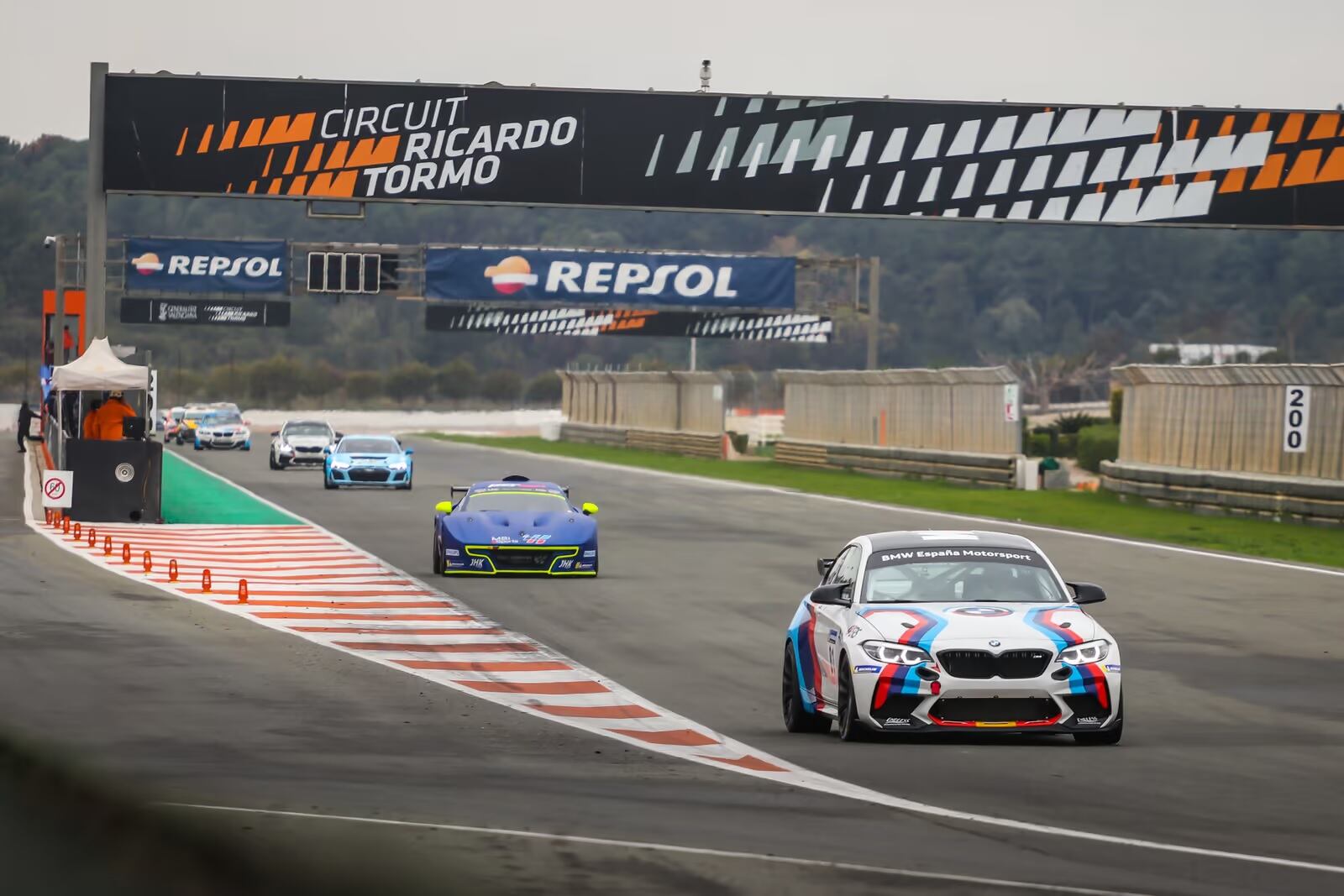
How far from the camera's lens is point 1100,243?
6801 inches

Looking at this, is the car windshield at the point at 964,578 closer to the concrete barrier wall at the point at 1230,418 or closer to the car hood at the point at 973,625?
the car hood at the point at 973,625

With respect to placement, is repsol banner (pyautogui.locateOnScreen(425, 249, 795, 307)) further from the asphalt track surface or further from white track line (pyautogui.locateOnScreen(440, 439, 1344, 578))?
the asphalt track surface

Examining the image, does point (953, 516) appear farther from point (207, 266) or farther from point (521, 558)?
point (207, 266)

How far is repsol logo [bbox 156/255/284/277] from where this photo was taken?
6084cm

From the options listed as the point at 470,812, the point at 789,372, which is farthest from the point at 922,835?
the point at 789,372

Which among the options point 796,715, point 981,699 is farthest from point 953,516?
point 981,699

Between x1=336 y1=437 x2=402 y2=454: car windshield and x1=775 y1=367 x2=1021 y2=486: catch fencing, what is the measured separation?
12.4 m

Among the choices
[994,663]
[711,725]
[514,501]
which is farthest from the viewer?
[514,501]

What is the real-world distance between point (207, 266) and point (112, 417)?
102ft

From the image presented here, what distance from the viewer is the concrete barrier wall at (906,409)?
4488 cm

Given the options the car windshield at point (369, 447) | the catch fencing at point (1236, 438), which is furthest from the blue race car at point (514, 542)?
the car windshield at point (369, 447)

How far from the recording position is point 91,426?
31.2 meters

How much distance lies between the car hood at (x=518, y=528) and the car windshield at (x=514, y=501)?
0.21 m

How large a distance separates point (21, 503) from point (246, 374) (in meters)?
98.5
